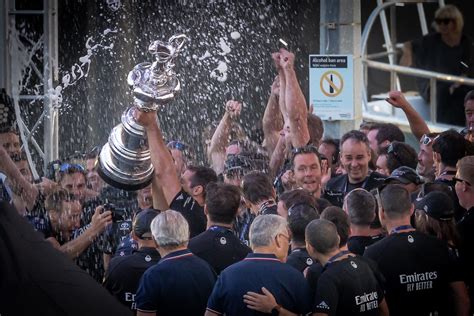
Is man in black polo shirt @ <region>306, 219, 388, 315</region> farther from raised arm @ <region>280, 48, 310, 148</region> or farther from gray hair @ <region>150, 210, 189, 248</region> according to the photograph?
raised arm @ <region>280, 48, 310, 148</region>

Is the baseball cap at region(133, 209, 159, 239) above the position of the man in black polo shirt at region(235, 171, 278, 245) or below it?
below

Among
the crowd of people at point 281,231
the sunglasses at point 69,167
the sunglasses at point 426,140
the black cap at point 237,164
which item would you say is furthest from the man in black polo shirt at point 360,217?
the sunglasses at point 69,167

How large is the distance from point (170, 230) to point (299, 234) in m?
0.66

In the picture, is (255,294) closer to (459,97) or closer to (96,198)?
(96,198)

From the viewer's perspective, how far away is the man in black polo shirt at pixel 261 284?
496 cm

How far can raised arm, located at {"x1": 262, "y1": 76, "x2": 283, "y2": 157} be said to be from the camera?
9039 mm

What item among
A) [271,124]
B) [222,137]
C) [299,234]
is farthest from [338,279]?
[271,124]

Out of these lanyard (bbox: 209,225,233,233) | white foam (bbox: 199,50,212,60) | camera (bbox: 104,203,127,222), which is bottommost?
lanyard (bbox: 209,225,233,233)

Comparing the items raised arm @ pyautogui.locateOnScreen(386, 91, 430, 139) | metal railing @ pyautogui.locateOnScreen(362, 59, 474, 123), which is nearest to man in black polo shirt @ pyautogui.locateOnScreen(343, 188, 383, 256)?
raised arm @ pyautogui.locateOnScreen(386, 91, 430, 139)

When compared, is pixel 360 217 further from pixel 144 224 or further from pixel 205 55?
pixel 205 55

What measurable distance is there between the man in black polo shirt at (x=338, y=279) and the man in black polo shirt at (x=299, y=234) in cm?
19

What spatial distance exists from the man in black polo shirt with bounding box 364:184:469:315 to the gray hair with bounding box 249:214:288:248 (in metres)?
0.62

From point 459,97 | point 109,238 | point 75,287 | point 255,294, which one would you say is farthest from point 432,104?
point 75,287

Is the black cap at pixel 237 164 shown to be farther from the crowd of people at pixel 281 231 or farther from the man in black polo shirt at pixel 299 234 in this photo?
the man in black polo shirt at pixel 299 234
